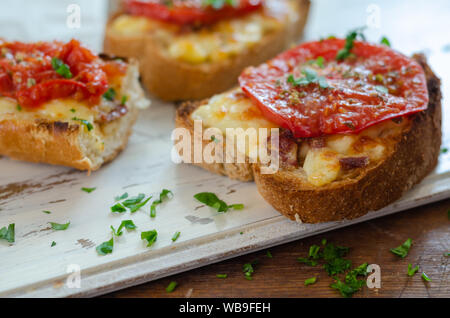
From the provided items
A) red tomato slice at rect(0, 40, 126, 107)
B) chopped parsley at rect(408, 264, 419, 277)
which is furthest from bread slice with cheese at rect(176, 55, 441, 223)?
red tomato slice at rect(0, 40, 126, 107)

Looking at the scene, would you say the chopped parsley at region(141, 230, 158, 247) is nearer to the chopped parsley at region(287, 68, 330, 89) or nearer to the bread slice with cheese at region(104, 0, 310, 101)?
the chopped parsley at region(287, 68, 330, 89)

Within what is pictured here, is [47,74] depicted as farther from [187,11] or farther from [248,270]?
[248,270]

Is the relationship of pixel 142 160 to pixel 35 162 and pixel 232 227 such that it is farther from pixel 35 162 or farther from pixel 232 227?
pixel 232 227

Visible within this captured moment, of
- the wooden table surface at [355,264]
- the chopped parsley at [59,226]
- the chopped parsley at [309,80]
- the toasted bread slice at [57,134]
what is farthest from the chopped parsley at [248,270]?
the toasted bread slice at [57,134]
